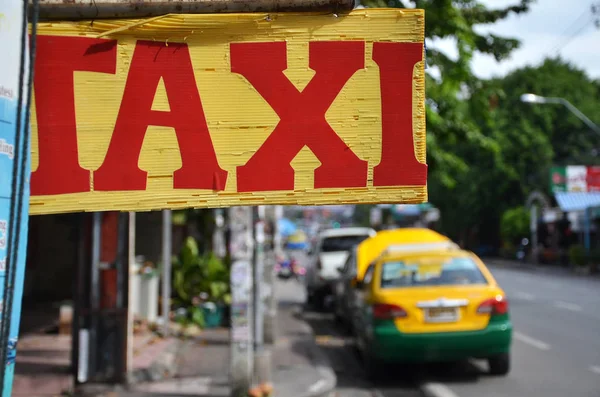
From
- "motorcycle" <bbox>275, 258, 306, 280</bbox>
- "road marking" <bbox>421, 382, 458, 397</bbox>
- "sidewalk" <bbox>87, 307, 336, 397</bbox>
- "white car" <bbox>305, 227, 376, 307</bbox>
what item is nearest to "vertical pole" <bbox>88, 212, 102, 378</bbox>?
"sidewalk" <bbox>87, 307, 336, 397</bbox>

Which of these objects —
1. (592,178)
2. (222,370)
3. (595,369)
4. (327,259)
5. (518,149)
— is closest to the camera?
(595,369)

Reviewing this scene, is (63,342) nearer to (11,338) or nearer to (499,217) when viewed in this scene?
(11,338)

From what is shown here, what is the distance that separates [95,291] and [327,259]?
33.1ft

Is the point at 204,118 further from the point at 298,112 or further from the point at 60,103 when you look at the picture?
the point at 60,103

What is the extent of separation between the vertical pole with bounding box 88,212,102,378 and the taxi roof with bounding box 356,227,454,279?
5843mm

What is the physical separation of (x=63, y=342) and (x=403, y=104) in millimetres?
8646

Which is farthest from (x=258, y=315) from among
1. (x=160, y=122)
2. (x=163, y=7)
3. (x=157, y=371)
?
(x=163, y=7)

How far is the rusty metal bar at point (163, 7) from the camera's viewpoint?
8.04 ft

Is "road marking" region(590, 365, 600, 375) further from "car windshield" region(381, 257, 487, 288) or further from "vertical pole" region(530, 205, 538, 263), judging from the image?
"vertical pole" region(530, 205, 538, 263)

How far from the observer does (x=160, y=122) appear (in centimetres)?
249

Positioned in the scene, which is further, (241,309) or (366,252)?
(366,252)

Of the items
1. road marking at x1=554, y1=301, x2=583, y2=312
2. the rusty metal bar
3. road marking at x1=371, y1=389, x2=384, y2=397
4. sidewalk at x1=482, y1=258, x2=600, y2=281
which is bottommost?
sidewalk at x1=482, y1=258, x2=600, y2=281

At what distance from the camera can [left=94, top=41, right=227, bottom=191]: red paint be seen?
2471 mm

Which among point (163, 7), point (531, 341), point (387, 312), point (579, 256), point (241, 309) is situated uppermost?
point (163, 7)
